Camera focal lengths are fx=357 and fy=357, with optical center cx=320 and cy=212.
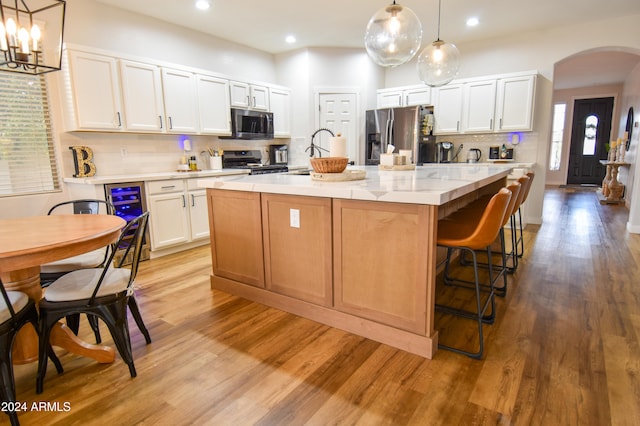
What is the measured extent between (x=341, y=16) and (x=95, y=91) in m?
2.95

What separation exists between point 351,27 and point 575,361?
456 centimetres

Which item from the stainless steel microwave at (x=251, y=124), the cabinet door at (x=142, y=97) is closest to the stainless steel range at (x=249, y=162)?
the stainless steel microwave at (x=251, y=124)

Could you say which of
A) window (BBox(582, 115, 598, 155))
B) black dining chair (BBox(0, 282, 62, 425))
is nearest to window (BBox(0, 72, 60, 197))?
black dining chair (BBox(0, 282, 62, 425))

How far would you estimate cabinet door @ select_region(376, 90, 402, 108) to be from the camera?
588 centimetres

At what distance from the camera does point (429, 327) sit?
1.91 meters

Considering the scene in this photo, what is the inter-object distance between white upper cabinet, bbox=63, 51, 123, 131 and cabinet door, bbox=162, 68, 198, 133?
0.56m

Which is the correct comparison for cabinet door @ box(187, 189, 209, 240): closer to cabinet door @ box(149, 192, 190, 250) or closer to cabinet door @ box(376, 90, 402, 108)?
cabinet door @ box(149, 192, 190, 250)

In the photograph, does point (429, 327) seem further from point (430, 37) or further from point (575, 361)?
point (430, 37)

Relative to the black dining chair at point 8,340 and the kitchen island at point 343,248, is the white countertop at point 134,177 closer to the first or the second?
the kitchen island at point 343,248

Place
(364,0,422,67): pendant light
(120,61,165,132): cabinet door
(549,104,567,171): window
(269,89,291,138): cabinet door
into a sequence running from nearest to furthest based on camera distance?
(364,0,422,67): pendant light
(120,61,165,132): cabinet door
(269,89,291,138): cabinet door
(549,104,567,171): window

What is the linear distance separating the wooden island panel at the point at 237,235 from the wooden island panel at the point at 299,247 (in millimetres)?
91

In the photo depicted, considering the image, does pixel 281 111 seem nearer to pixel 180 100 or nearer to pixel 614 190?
pixel 180 100

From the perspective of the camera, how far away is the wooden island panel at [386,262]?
185 cm

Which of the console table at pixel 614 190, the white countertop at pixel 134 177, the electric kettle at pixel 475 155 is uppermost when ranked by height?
the electric kettle at pixel 475 155
